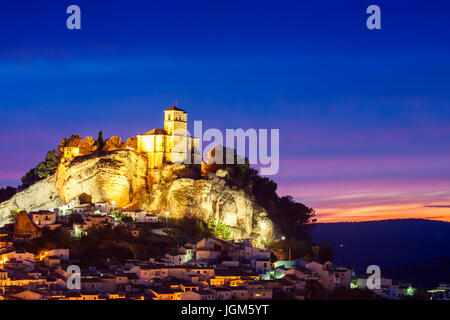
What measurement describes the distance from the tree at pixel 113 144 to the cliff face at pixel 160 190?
9.03 feet

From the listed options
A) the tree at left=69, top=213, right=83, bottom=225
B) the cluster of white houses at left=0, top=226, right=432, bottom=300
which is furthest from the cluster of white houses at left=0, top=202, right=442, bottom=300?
the tree at left=69, top=213, right=83, bottom=225

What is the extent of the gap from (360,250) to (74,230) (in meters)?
55.0

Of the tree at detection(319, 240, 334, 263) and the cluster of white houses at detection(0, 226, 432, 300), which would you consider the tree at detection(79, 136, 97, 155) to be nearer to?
the cluster of white houses at detection(0, 226, 432, 300)

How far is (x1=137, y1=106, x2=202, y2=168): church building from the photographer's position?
92.0 metres

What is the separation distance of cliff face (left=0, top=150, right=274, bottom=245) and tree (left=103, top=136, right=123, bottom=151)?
9.03 feet

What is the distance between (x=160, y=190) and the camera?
8988 cm

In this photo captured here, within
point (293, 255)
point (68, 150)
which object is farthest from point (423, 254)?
point (68, 150)

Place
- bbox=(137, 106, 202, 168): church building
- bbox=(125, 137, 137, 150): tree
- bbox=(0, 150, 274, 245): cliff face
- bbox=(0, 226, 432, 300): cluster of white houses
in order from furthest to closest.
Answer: bbox=(125, 137, 137, 150): tree → bbox=(137, 106, 202, 168): church building → bbox=(0, 150, 274, 245): cliff face → bbox=(0, 226, 432, 300): cluster of white houses

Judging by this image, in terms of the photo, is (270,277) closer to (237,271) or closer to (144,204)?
(237,271)

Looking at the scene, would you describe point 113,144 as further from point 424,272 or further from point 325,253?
point 424,272

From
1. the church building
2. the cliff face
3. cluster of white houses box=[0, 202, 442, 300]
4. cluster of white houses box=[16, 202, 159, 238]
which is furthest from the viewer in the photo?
the church building

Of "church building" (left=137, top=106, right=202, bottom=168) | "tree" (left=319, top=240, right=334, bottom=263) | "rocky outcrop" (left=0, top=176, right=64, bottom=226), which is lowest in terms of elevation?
"tree" (left=319, top=240, right=334, bottom=263)

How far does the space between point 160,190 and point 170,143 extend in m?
4.82

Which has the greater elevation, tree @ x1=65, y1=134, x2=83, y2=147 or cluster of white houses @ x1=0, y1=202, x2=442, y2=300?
tree @ x1=65, y1=134, x2=83, y2=147
